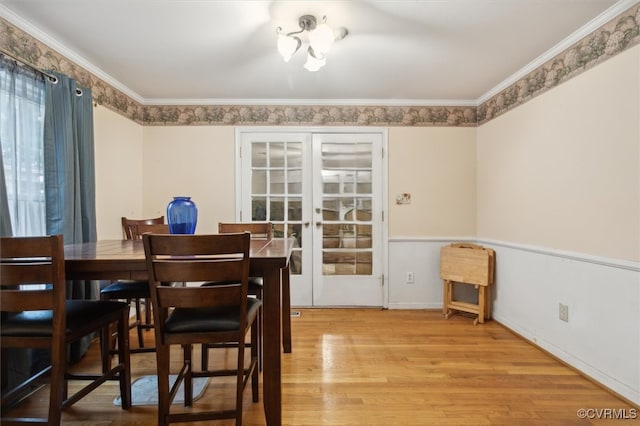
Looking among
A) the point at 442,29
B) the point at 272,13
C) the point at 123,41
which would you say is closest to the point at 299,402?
the point at 272,13

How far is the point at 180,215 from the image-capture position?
178cm

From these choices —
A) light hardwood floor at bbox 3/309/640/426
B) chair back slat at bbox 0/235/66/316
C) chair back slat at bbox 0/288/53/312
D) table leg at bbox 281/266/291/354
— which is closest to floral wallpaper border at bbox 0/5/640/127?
chair back slat at bbox 0/235/66/316

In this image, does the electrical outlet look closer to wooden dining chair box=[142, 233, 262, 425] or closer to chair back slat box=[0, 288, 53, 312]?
wooden dining chair box=[142, 233, 262, 425]

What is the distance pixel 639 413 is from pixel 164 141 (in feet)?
13.8

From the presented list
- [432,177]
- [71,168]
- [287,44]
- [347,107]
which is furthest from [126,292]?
[432,177]

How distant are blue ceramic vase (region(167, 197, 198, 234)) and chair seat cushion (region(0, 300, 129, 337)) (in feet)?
1.61

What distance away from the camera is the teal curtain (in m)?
2.10

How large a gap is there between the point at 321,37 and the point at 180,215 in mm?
1265

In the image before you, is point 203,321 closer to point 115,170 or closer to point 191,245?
point 191,245

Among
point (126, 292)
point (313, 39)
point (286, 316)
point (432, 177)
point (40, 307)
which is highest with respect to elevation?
point (313, 39)

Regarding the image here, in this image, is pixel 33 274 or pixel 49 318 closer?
pixel 33 274

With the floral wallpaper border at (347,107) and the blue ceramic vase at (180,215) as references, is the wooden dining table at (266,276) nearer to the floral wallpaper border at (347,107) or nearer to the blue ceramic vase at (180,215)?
the blue ceramic vase at (180,215)

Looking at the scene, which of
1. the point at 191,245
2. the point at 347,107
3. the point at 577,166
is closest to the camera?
the point at 191,245

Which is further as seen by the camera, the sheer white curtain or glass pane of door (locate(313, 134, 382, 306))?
glass pane of door (locate(313, 134, 382, 306))
